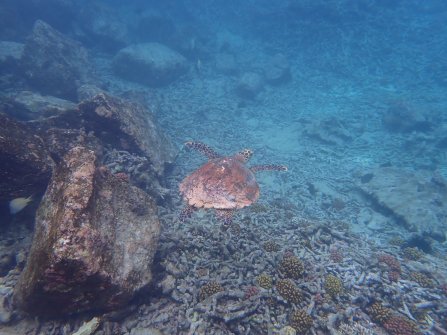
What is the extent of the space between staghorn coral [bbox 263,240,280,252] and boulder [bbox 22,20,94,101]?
1621 cm

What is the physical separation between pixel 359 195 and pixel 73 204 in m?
15.2

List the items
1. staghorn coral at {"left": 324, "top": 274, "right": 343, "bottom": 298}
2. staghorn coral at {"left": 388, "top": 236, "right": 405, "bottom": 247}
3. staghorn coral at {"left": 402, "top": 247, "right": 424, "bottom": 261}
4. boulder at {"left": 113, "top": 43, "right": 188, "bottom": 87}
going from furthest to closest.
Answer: boulder at {"left": 113, "top": 43, "right": 188, "bottom": 87}
staghorn coral at {"left": 388, "top": 236, "right": 405, "bottom": 247}
staghorn coral at {"left": 402, "top": 247, "right": 424, "bottom": 261}
staghorn coral at {"left": 324, "top": 274, "right": 343, "bottom": 298}

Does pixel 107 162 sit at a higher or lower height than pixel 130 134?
lower

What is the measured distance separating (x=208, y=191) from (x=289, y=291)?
321 cm

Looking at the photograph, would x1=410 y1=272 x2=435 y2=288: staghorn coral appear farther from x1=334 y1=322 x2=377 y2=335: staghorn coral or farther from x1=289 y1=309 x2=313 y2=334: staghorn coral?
x1=289 y1=309 x2=313 y2=334: staghorn coral

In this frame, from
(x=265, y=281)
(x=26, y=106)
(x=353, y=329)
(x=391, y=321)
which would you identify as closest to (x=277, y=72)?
(x=26, y=106)

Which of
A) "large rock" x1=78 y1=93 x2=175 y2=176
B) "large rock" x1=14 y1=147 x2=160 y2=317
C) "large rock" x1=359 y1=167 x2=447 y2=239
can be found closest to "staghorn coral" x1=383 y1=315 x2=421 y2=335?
"large rock" x1=14 y1=147 x2=160 y2=317

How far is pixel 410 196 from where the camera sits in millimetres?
14219

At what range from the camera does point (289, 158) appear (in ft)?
58.9

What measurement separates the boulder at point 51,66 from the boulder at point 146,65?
5399mm

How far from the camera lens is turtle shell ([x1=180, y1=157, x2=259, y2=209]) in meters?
7.27

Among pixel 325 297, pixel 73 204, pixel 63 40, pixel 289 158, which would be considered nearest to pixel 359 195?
pixel 289 158

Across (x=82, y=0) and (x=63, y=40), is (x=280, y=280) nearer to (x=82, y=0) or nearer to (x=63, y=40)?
(x=63, y=40)

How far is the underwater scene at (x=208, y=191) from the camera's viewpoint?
5.33m
